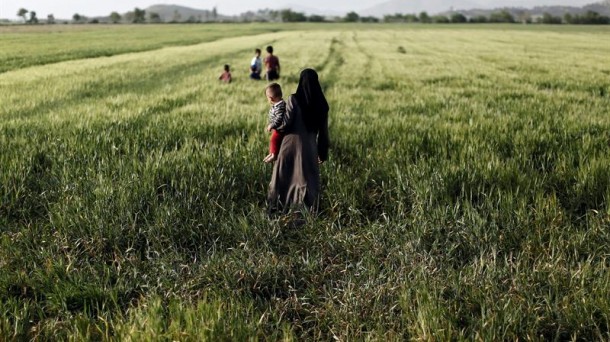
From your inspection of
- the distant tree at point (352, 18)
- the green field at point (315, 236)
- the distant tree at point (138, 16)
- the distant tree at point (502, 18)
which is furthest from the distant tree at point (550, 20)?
the green field at point (315, 236)

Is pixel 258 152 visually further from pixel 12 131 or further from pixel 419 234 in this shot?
pixel 12 131

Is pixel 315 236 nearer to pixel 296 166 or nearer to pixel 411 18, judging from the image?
pixel 296 166

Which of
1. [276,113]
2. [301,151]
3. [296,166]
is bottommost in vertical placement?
[296,166]

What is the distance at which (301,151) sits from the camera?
15.1 ft

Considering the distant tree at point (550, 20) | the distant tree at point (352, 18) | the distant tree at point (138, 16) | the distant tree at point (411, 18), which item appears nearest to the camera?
the distant tree at point (550, 20)

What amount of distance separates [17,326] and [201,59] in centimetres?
2574

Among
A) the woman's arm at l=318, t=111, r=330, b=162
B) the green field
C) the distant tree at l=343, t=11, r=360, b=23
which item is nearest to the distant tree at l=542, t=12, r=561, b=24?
the distant tree at l=343, t=11, r=360, b=23

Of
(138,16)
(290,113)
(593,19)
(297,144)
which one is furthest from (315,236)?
(138,16)

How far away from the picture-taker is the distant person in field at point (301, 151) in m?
4.49

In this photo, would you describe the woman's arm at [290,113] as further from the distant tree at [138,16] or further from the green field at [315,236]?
the distant tree at [138,16]

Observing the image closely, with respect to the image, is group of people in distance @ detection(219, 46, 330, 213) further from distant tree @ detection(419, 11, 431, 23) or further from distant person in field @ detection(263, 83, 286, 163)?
distant tree @ detection(419, 11, 431, 23)

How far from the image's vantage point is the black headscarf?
4.33 meters

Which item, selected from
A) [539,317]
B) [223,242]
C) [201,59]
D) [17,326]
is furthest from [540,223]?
[201,59]

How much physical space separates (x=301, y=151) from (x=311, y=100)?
515mm
